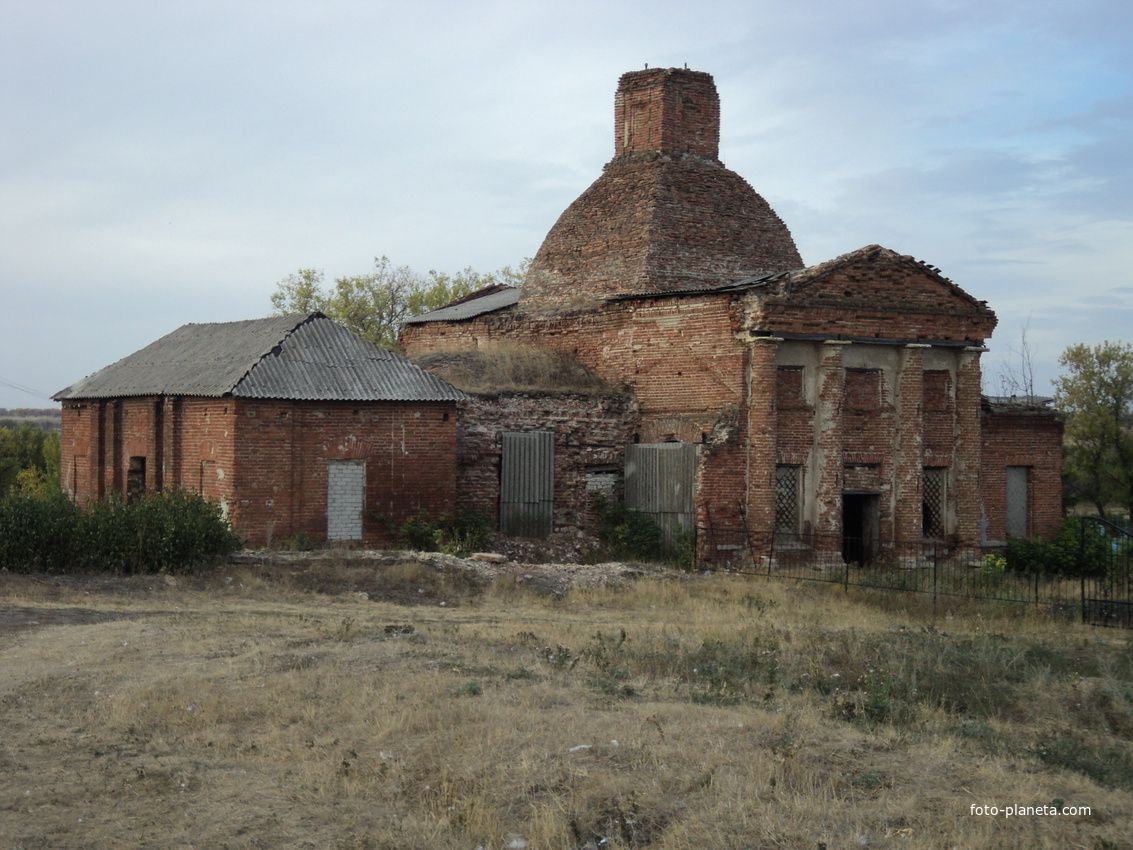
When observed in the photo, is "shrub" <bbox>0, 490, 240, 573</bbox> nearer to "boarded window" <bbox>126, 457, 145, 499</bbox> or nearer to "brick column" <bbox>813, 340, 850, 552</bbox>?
"boarded window" <bbox>126, 457, 145, 499</bbox>

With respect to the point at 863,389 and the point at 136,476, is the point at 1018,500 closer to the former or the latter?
the point at 863,389

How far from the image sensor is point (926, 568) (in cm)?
2133

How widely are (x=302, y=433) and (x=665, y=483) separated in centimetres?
714

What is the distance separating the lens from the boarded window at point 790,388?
69.1ft

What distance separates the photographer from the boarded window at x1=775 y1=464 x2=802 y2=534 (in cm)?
2120

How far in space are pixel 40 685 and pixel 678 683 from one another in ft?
19.5

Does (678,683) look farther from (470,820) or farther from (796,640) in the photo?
(470,820)

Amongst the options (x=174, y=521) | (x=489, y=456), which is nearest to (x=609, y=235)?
(x=489, y=456)

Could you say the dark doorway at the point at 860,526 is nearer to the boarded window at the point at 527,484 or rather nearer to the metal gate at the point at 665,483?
the metal gate at the point at 665,483

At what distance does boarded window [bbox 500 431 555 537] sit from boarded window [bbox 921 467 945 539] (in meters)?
7.87

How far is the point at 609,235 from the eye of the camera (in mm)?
24469

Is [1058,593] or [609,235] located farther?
[609,235]

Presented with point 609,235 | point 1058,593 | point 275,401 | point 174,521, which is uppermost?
point 609,235

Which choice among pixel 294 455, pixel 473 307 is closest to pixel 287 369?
pixel 294 455
